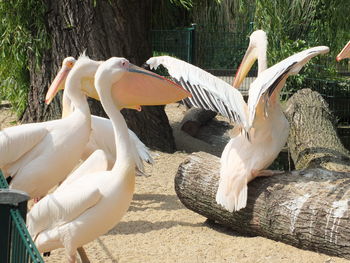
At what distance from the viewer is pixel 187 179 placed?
451 centimetres

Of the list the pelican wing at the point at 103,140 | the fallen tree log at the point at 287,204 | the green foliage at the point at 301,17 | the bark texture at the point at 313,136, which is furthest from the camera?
the green foliage at the point at 301,17

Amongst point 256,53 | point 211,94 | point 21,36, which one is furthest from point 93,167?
point 21,36

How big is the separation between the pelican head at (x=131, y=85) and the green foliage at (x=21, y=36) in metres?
3.40

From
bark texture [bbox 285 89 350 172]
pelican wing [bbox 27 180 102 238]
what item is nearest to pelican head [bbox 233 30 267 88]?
bark texture [bbox 285 89 350 172]

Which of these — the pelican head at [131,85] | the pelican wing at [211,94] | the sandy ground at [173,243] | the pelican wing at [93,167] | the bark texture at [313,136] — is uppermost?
the pelican head at [131,85]

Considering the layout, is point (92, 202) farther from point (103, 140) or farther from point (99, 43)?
point (99, 43)

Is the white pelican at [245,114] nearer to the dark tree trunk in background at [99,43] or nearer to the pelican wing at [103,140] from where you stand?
the pelican wing at [103,140]

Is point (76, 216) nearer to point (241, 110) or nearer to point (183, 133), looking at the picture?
point (241, 110)

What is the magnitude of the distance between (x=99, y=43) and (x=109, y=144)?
1.89m

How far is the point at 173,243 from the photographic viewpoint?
4070mm

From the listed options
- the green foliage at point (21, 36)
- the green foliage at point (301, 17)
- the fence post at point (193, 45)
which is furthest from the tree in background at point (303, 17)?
the fence post at point (193, 45)

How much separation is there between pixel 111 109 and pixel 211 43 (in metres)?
7.90

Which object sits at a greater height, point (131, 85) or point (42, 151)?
point (131, 85)

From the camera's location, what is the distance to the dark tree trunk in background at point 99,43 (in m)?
6.35
